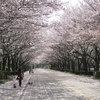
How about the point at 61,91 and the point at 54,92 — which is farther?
the point at 61,91

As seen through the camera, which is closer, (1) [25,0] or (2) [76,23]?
(1) [25,0]

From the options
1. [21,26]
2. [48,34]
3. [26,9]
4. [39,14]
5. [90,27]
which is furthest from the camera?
[48,34]

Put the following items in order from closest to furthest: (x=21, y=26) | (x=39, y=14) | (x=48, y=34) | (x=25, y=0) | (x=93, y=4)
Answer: (x=25, y=0) < (x=39, y=14) < (x=21, y=26) < (x=93, y=4) < (x=48, y=34)

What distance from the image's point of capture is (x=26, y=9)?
37.4 feet

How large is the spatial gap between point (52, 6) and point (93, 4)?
881 centimetres

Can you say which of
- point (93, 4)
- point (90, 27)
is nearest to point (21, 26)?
point (93, 4)

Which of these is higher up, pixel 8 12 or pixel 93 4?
pixel 93 4

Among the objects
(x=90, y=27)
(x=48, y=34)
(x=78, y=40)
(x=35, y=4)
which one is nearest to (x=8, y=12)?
(x=35, y=4)

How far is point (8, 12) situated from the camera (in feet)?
35.9

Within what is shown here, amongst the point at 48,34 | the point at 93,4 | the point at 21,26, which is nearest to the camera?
the point at 21,26

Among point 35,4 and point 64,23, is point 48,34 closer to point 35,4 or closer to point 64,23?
point 64,23

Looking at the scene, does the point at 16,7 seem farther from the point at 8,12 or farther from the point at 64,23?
the point at 64,23

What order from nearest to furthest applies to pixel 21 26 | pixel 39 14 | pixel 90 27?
pixel 39 14
pixel 21 26
pixel 90 27

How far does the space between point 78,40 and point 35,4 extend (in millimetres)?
15403
